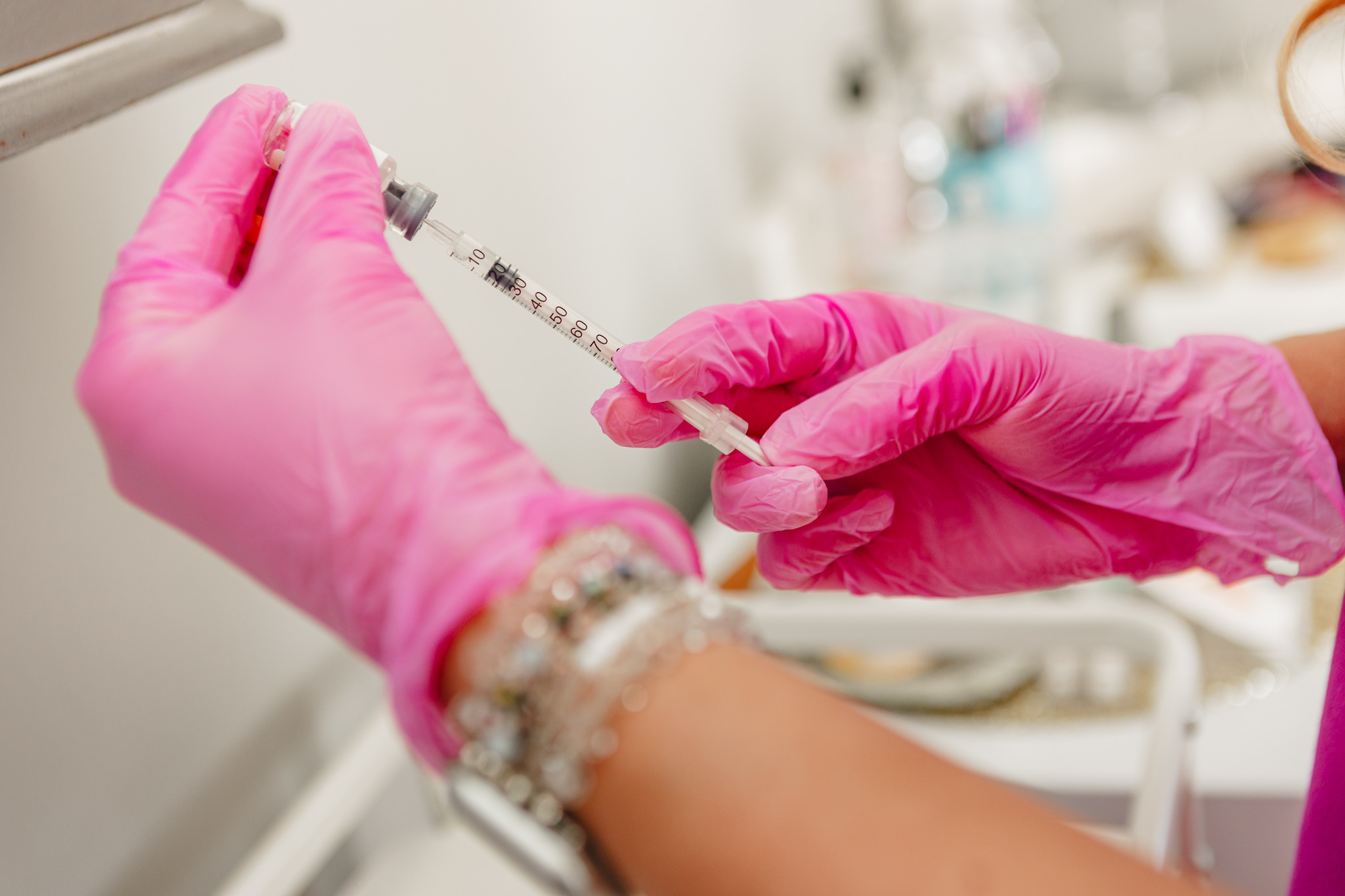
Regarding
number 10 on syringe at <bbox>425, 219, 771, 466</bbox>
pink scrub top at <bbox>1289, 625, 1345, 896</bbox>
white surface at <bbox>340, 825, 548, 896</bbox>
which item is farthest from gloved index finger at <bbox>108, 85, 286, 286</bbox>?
pink scrub top at <bbox>1289, 625, 1345, 896</bbox>

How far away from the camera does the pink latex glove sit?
42 cm

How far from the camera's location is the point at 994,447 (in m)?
0.67

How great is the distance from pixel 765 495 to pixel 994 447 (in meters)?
0.18

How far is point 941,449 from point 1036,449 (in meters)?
0.07

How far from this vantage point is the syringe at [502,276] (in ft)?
1.88

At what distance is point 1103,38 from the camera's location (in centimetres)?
248

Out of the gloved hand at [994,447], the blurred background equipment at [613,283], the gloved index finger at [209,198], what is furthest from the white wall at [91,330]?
the gloved hand at [994,447]

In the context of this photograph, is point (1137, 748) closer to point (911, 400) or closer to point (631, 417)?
point (911, 400)

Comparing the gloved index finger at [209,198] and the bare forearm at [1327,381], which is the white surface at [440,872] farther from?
the bare forearm at [1327,381]

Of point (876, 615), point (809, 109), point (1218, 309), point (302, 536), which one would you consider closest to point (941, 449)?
point (876, 615)

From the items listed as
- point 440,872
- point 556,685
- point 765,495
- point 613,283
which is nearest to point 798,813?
point 556,685

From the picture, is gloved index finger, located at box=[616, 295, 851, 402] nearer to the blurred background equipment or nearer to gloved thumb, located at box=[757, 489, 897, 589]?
gloved thumb, located at box=[757, 489, 897, 589]

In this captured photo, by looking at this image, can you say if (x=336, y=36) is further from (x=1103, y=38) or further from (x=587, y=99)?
(x=1103, y=38)

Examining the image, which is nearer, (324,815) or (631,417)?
(631,417)
